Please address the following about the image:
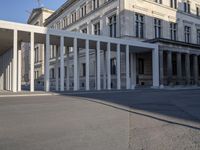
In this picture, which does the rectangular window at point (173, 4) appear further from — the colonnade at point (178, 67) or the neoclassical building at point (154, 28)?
the colonnade at point (178, 67)

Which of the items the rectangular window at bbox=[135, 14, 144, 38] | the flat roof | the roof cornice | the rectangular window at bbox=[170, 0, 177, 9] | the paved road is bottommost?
the paved road

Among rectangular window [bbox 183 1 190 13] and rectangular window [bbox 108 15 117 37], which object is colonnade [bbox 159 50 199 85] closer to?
rectangular window [bbox 108 15 117 37]

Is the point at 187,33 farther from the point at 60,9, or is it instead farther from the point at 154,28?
the point at 60,9

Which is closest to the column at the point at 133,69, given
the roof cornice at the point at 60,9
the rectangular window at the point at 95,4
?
the rectangular window at the point at 95,4

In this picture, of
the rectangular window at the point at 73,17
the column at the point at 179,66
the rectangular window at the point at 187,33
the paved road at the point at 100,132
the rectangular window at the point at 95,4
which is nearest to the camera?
the paved road at the point at 100,132

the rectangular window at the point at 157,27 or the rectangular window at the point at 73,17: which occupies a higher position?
the rectangular window at the point at 73,17

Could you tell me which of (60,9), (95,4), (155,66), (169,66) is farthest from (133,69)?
(60,9)

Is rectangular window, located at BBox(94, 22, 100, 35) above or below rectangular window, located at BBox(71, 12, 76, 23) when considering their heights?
below

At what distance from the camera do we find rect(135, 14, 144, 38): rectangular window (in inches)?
1406

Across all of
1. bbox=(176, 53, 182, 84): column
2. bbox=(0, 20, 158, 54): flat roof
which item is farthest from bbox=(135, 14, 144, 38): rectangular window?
bbox=(0, 20, 158, 54): flat roof

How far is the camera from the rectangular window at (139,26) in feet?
117

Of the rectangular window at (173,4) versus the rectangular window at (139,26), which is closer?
the rectangular window at (139,26)

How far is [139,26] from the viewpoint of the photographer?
36000 mm

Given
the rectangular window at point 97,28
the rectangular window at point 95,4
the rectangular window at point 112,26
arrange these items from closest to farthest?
the rectangular window at point 112,26 < the rectangular window at point 97,28 < the rectangular window at point 95,4
